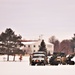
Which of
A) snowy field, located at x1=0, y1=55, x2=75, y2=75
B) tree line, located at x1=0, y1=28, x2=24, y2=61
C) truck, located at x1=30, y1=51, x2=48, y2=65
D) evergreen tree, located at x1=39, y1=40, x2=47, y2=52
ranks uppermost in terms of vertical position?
tree line, located at x1=0, y1=28, x2=24, y2=61

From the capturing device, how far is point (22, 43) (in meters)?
29.7

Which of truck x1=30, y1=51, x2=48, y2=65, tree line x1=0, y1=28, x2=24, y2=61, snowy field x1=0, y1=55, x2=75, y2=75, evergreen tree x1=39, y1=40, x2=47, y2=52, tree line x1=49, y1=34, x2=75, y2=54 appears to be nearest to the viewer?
snowy field x1=0, y1=55, x2=75, y2=75

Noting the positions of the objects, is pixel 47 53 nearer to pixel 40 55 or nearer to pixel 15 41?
pixel 40 55

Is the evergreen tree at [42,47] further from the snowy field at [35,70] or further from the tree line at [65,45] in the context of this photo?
the snowy field at [35,70]

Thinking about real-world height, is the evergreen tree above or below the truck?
above

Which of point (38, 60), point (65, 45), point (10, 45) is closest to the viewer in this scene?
point (38, 60)

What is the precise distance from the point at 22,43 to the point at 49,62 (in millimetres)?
7201

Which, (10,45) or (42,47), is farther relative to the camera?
(10,45)

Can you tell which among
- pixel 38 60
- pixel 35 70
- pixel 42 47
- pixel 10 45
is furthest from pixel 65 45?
pixel 35 70

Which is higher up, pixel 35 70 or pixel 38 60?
pixel 38 60

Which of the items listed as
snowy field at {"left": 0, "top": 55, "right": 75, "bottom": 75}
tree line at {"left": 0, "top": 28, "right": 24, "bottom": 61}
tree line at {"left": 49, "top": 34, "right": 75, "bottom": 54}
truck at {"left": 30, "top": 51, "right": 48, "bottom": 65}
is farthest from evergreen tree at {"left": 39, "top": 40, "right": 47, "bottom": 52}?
snowy field at {"left": 0, "top": 55, "right": 75, "bottom": 75}

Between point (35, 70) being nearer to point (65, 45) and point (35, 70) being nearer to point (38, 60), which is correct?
point (38, 60)

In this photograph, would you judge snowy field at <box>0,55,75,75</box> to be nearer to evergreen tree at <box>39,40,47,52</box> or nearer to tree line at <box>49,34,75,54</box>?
tree line at <box>49,34,75,54</box>

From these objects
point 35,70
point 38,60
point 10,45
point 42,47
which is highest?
point 10,45
